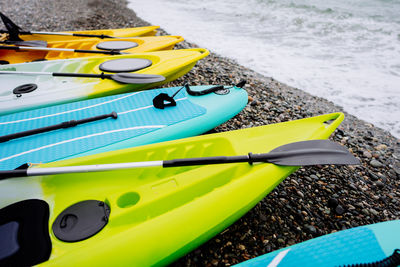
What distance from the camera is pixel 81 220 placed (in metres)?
1.40

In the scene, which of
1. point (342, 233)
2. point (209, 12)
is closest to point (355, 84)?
point (342, 233)

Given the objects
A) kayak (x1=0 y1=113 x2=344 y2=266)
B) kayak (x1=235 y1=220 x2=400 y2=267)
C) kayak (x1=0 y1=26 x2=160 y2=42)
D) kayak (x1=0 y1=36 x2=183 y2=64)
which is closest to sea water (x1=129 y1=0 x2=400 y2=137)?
kayak (x1=0 y1=26 x2=160 y2=42)

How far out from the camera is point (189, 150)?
1838 millimetres

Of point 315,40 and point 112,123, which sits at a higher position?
point 315,40

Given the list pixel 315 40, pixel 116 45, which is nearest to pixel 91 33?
pixel 116 45

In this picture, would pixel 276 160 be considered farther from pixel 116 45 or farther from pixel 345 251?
pixel 116 45

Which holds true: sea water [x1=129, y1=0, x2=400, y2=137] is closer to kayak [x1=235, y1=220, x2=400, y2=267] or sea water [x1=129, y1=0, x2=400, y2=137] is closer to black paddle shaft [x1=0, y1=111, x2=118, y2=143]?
kayak [x1=235, y1=220, x2=400, y2=267]

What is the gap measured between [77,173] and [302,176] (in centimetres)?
206

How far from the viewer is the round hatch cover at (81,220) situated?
133 cm

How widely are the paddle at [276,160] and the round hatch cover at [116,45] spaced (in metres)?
2.85

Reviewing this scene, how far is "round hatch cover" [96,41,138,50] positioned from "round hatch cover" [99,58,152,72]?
2.43 feet

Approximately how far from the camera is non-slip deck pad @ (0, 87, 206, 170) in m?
1.84

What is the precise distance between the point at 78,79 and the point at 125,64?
2.00 ft

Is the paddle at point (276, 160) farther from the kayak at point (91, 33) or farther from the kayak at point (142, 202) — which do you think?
the kayak at point (91, 33)
